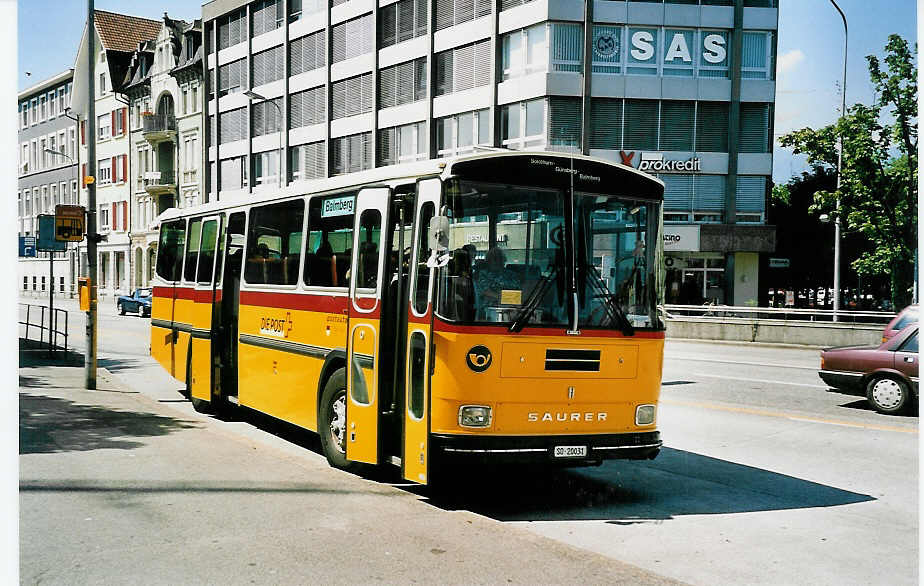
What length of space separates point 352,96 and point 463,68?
349 inches

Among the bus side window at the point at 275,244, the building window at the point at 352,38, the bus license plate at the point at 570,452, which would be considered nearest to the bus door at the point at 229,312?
the bus side window at the point at 275,244

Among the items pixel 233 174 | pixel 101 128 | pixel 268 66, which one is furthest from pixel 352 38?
pixel 101 128

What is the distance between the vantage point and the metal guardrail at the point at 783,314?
1025 inches

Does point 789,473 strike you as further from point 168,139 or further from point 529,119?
point 168,139

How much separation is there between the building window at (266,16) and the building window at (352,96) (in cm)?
702

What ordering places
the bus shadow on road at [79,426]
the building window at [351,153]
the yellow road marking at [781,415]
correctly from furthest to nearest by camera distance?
1. the building window at [351,153]
2. the yellow road marking at [781,415]
3. the bus shadow on road at [79,426]

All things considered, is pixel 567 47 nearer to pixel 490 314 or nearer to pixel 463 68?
pixel 463 68

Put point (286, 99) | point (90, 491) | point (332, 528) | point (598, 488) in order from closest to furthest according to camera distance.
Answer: point (332, 528) < point (90, 491) < point (598, 488) < point (286, 99)

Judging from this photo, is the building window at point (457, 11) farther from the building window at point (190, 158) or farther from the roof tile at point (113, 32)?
the building window at point (190, 158)

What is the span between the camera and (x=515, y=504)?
25.2ft

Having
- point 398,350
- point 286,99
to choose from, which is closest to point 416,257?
point 398,350

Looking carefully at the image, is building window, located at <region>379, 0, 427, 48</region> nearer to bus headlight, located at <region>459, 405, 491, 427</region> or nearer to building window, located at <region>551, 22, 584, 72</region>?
building window, located at <region>551, 22, 584, 72</region>

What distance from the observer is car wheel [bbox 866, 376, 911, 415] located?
1271 centimetres

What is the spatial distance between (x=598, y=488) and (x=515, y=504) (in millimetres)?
1020
